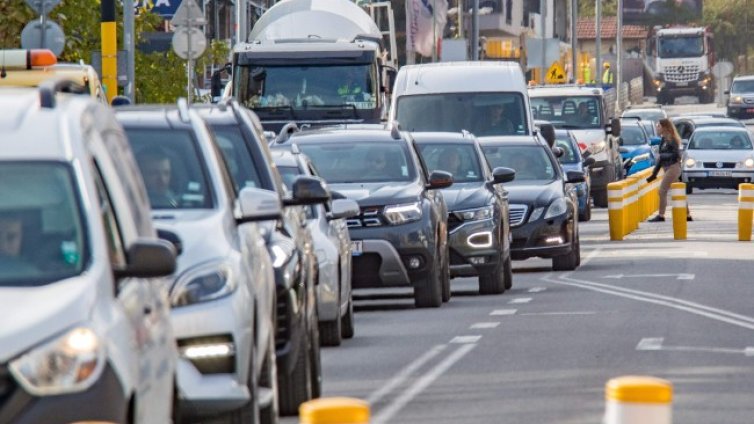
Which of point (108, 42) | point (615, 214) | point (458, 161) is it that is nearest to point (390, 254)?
point (458, 161)

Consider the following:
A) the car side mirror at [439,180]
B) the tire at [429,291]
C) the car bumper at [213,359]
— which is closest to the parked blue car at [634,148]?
the car side mirror at [439,180]

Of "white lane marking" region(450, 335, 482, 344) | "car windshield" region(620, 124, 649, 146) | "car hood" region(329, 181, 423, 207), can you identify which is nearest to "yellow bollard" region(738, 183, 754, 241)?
"car hood" region(329, 181, 423, 207)

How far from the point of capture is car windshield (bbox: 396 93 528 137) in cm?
3194

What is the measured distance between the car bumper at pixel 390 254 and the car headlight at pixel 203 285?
33.8 ft

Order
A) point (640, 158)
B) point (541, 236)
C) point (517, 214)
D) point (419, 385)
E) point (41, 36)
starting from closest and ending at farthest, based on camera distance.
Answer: point (419, 385)
point (41, 36)
point (541, 236)
point (517, 214)
point (640, 158)

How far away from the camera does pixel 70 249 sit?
292 inches

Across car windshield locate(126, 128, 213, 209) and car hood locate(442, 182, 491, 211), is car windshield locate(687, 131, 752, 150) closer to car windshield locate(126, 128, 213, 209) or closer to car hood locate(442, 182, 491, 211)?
car hood locate(442, 182, 491, 211)

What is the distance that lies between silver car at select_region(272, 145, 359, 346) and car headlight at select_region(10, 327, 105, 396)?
8.64 meters

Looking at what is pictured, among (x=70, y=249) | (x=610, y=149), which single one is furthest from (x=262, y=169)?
(x=610, y=149)

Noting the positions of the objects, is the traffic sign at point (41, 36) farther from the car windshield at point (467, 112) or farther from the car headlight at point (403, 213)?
the car windshield at point (467, 112)

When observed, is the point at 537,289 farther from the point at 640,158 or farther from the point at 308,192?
the point at 640,158

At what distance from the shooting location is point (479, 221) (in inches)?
888

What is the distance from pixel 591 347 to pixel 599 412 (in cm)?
401

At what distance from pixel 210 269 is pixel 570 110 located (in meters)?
35.3
